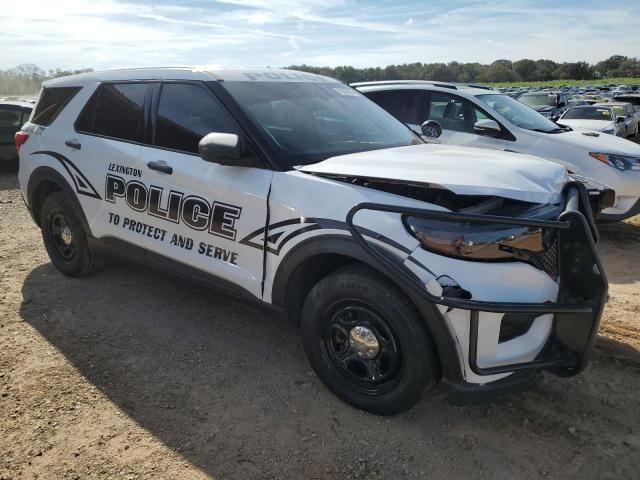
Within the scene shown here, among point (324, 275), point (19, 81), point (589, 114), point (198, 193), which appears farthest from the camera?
point (19, 81)

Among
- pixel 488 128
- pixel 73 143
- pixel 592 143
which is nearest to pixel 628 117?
pixel 592 143

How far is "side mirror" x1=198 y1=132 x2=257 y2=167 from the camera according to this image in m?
2.92

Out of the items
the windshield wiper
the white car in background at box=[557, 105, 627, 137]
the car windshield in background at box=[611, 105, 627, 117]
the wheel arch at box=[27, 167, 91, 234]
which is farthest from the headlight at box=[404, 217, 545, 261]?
the car windshield in background at box=[611, 105, 627, 117]

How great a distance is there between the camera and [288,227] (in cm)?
281

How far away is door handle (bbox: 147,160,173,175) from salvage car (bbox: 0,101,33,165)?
26.7ft

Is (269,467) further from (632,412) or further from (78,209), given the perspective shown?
(78,209)

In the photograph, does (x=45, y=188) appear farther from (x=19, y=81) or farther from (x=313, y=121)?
(x=19, y=81)

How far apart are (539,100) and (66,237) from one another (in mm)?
18987

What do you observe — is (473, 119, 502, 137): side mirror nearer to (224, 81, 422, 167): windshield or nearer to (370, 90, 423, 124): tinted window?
(370, 90, 423, 124): tinted window

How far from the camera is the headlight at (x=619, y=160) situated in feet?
19.3

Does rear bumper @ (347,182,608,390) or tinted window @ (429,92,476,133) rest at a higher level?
tinted window @ (429,92,476,133)

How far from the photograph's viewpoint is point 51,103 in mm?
4578

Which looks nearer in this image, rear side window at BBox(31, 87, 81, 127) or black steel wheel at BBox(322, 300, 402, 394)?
black steel wheel at BBox(322, 300, 402, 394)

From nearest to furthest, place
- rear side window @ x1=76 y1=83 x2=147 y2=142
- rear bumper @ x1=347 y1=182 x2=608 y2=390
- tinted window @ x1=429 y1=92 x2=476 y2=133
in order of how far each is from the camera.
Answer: rear bumper @ x1=347 y1=182 x2=608 y2=390 < rear side window @ x1=76 y1=83 x2=147 y2=142 < tinted window @ x1=429 y1=92 x2=476 y2=133
